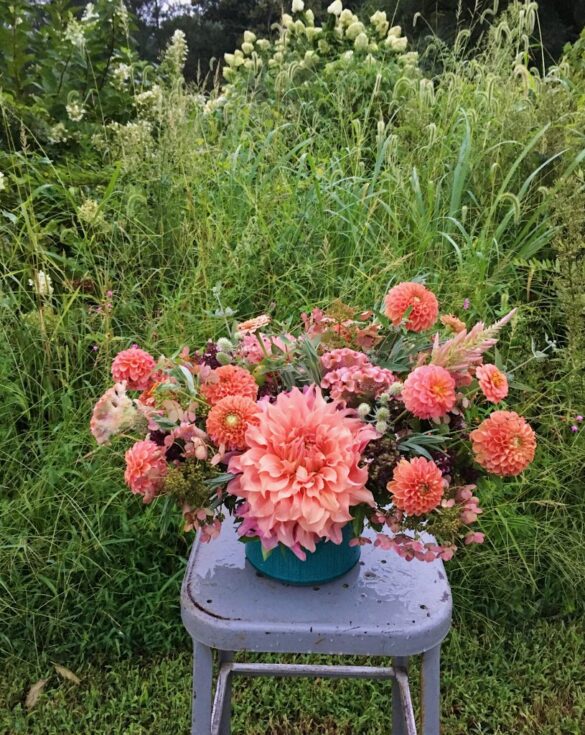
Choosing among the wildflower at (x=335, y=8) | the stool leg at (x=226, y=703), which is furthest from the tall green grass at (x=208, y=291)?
the wildflower at (x=335, y=8)

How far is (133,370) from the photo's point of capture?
3.59ft

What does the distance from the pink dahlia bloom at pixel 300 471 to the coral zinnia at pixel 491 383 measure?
0.18 metres

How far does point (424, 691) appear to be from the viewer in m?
1.08

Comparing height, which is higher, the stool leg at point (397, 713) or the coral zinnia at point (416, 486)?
the coral zinnia at point (416, 486)

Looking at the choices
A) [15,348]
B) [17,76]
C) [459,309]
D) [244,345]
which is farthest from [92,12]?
[244,345]

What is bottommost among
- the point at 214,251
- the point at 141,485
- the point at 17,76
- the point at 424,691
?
the point at 424,691

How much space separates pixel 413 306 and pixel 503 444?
26cm

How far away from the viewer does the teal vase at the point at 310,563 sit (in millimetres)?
1021

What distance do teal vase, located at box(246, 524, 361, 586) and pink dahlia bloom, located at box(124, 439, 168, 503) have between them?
189mm

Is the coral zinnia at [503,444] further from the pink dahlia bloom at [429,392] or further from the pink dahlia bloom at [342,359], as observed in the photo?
the pink dahlia bloom at [342,359]

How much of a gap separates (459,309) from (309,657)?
1103 mm

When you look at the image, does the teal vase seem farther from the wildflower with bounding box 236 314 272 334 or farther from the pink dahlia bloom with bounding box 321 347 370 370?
the wildflower with bounding box 236 314 272 334

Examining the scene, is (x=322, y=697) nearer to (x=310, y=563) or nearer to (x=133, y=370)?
(x=310, y=563)

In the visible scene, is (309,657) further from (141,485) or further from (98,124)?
(98,124)
